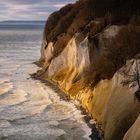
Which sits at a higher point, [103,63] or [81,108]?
[103,63]

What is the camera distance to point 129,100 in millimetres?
18172

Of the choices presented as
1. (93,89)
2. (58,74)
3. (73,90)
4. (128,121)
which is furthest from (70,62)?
(128,121)

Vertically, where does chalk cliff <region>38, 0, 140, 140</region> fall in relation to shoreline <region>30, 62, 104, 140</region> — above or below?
above

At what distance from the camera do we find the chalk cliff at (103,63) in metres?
18.3

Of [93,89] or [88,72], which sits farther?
[88,72]

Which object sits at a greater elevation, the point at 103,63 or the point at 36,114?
the point at 103,63

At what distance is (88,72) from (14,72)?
1624 centimetres

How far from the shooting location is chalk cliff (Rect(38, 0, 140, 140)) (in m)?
18.3

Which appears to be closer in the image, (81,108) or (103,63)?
(103,63)

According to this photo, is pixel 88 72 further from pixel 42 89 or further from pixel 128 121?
pixel 128 121

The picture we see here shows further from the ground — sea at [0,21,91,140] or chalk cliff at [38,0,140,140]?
chalk cliff at [38,0,140,140]

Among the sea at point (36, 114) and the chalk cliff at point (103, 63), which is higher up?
the chalk cliff at point (103, 63)

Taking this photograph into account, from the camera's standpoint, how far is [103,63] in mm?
24609

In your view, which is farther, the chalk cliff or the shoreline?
the shoreline
